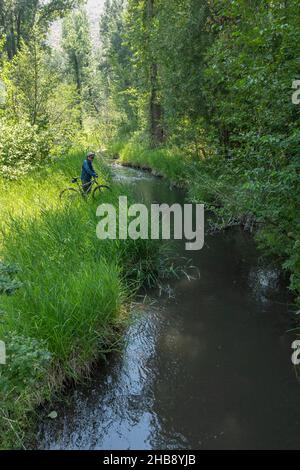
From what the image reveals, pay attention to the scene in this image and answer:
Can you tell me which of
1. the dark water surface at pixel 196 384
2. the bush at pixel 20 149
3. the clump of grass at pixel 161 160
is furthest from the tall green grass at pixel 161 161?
the dark water surface at pixel 196 384

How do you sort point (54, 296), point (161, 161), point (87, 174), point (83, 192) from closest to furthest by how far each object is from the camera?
1. point (54, 296)
2. point (83, 192)
3. point (87, 174)
4. point (161, 161)

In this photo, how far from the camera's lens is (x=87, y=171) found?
9.77m

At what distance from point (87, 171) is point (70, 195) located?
32.2 inches

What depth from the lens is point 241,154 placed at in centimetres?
573

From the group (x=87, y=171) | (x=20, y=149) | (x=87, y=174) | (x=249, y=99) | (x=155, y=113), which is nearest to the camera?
(x=249, y=99)

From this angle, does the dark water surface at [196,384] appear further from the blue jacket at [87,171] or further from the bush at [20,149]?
the bush at [20,149]

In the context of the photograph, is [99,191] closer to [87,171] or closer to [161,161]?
[87,171]

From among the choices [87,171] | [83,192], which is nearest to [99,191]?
[83,192]

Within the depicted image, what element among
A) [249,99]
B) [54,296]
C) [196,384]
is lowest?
[196,384]

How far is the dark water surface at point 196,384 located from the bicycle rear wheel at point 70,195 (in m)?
3.90

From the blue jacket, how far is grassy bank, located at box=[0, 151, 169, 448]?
153 centimetres

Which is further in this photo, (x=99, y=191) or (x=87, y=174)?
(x=87, y=174)

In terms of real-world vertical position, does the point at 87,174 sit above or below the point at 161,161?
above
